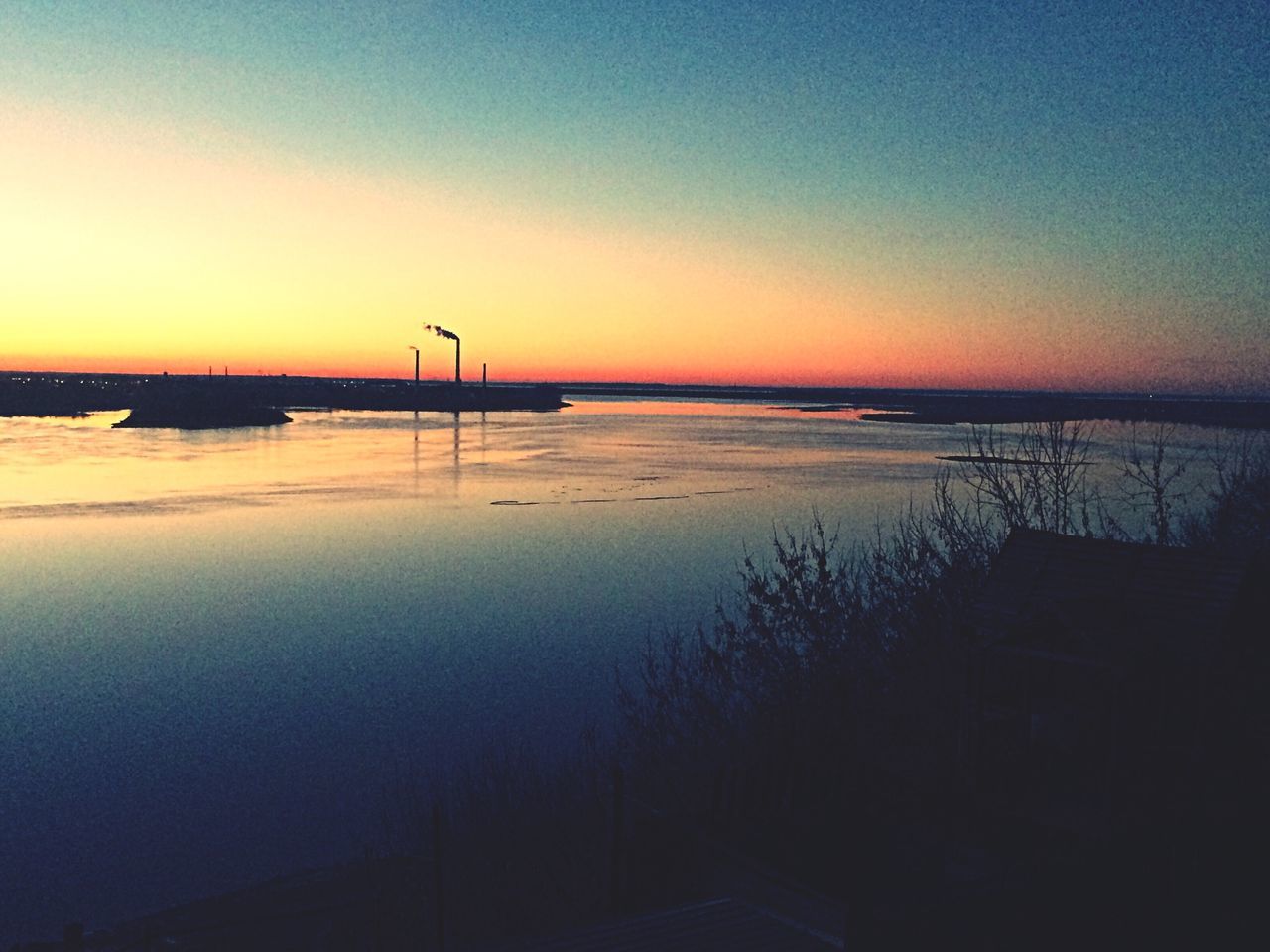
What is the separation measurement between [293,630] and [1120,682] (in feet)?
66.3

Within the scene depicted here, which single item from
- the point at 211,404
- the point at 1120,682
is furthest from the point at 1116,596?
the point at 211,404

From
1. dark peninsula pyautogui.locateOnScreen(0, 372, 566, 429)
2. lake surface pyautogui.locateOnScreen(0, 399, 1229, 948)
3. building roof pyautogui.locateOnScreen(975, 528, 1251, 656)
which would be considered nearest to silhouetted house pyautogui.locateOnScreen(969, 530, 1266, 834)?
building roof pyautogui.locateOnScreen(975, 528, 1251, 656)

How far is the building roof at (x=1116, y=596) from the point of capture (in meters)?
10.6

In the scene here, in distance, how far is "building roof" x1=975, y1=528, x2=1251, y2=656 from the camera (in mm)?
10609

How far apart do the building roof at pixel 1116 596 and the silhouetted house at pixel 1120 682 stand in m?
0.02

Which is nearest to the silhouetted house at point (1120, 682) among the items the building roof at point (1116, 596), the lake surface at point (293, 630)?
the building roof at point (1116, 596)

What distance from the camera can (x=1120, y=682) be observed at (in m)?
10.6

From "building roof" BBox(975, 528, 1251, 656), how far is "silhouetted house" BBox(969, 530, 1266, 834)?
0.02 m

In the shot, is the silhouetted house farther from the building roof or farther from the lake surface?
the lake surface

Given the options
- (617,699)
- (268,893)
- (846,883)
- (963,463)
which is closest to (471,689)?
(617,699)

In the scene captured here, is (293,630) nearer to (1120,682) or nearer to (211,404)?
(1120,682)

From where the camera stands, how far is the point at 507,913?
417 inches

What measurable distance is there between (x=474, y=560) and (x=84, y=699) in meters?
15.0

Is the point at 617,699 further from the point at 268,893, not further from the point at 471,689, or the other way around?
the point at 268,893
